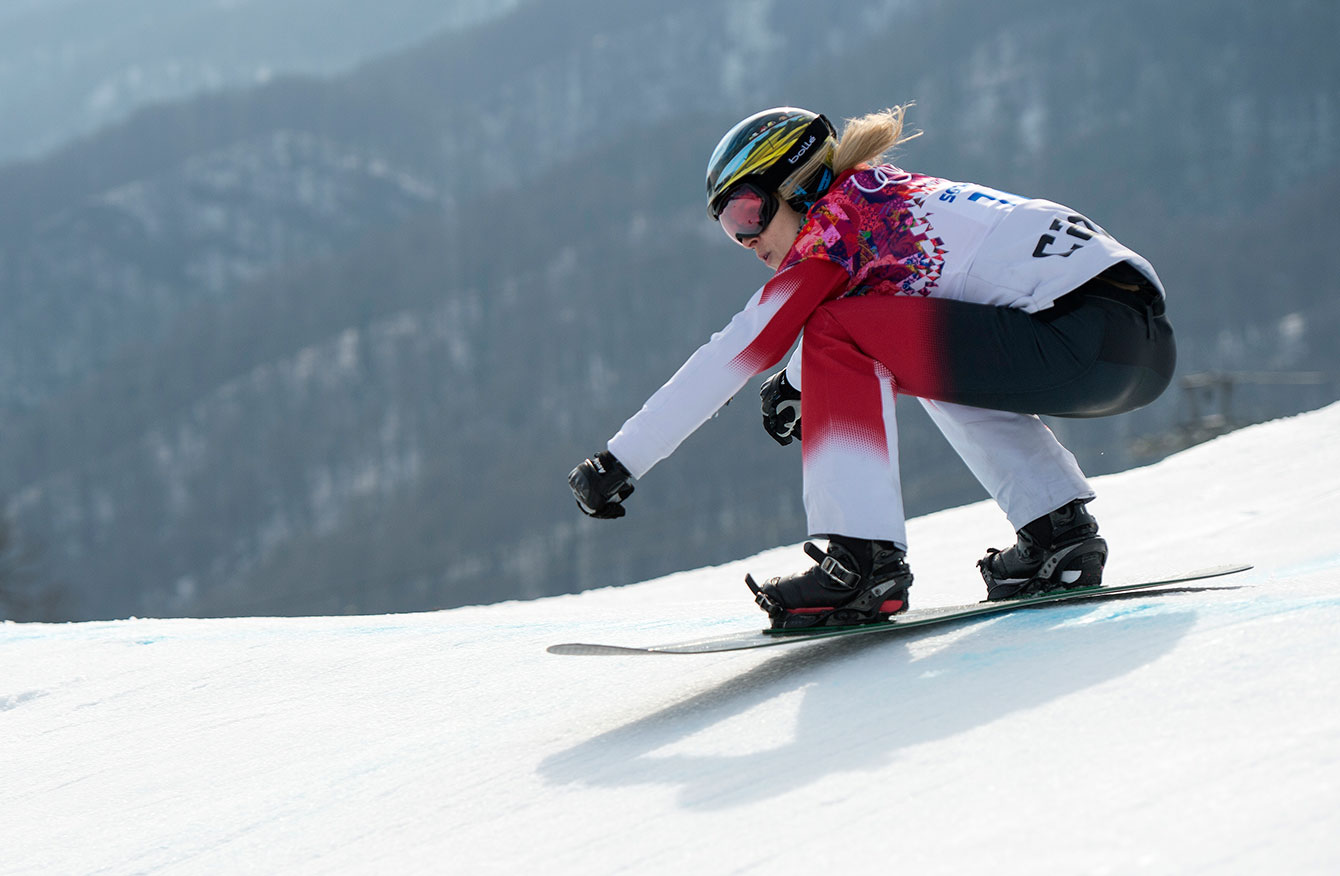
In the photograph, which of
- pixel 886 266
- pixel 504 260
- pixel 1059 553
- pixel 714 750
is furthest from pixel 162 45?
pixel 714 750

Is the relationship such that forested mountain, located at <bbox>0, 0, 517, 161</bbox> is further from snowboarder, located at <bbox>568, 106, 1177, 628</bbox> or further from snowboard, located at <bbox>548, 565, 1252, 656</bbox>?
snowboard, located at <bbox>548, 565, 1252, 656</bbox>

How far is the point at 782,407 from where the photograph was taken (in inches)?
101

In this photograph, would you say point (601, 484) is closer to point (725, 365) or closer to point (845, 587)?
point (725, 365)

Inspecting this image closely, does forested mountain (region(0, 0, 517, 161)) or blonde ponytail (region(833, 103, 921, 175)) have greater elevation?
forested mountain (region(0, 0, 517, 161))

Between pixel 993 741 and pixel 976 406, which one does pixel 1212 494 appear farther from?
pixel 993 741

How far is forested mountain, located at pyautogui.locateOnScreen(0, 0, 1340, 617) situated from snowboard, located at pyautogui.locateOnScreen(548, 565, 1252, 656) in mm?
85975

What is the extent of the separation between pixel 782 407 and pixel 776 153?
1.72ft

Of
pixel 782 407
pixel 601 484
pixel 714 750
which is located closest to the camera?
pixel 714 750

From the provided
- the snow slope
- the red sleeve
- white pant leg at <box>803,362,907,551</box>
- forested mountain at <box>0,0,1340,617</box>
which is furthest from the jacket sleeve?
forested mountain at <box>0,0,1340,617</box>

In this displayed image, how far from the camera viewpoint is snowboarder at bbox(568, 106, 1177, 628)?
210 centimetres

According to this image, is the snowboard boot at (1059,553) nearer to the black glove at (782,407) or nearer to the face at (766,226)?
the black glove at (782,407)

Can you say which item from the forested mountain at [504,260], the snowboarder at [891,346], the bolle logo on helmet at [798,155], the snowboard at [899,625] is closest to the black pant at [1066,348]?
the snowboarder at [891,346]

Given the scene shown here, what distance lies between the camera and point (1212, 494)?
477cm

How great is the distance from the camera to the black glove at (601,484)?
2.04 meters
